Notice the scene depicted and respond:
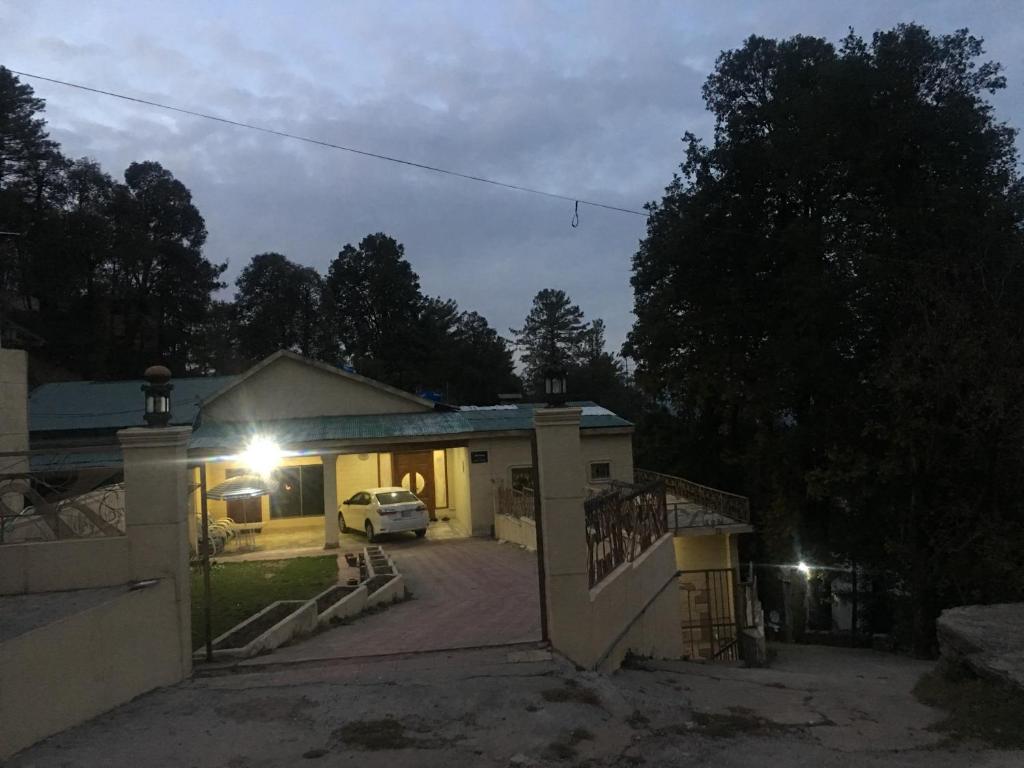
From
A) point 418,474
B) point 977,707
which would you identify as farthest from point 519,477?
point 977,707

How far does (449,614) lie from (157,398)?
14.7ft

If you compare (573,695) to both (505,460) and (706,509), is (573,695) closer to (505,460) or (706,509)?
(505,460)

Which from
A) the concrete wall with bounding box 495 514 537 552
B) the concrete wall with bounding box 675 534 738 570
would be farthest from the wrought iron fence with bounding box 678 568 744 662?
the concrete wall with bounding box 495 514 537 552

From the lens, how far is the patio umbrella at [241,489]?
1373 centimetres

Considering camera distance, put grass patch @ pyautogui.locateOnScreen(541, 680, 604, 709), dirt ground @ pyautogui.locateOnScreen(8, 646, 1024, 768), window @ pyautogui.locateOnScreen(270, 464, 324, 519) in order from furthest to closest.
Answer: window @ pyautogui.locateOnScreen(270, 464, 324, 519), grass patch @ pyautogui.locateOnScreen(541, 680, 604, 709), dirt ground @ pyautogui.locateOnScreen(8, 646, 1024, 768)

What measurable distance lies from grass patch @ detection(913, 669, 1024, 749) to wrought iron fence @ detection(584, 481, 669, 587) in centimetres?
305

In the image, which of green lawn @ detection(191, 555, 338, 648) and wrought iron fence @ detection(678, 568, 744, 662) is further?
wrought iron fence @ detection(678, 568, 744, 662)

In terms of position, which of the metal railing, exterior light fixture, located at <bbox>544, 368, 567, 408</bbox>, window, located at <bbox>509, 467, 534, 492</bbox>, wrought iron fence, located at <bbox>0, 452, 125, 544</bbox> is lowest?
the metal railing

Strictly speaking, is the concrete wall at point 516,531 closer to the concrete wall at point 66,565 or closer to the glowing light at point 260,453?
the glowing light at point 260,453

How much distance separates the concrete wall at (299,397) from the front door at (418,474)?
236cm

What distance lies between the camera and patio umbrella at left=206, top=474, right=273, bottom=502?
13.7m

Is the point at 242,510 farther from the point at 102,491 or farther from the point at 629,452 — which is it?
the point at 102,491

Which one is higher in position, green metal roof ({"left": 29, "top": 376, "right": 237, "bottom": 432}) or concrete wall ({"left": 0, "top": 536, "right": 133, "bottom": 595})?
green metal roof ({"left": 29, "top": 376, "right": 237, "bottom": 432})

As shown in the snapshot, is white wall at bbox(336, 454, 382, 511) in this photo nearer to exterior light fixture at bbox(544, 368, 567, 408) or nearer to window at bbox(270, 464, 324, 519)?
window at bbox(270, 464, 324, 519)
